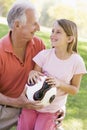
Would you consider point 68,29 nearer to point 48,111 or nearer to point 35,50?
point 35,50

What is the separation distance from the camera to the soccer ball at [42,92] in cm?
291

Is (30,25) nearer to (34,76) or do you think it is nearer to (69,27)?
(69,27)

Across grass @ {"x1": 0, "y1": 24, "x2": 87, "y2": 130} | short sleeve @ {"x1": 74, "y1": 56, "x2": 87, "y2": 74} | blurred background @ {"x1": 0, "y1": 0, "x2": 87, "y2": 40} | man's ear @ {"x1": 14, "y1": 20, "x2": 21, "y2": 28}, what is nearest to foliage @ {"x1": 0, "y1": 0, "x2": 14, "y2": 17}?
blurred background @ {"x1": 0, "y1": 0, "x2": 87, "y2": 40}

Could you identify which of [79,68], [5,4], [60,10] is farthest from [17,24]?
[5,4]

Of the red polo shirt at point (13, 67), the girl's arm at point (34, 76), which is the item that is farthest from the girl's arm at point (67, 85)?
the red polo shirt at point (13, 67)

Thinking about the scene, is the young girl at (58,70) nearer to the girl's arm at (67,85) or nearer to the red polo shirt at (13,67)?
the girl's arm at (67,85)

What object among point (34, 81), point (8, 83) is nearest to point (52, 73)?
point (34, 81)

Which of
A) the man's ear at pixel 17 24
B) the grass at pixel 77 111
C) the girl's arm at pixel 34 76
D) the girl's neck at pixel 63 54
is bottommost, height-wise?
the grass at pixel 77 111

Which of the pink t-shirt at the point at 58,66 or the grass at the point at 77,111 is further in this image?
the grass at the point at 77,111

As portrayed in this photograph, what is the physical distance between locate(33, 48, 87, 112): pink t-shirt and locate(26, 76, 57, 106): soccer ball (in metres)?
0.16

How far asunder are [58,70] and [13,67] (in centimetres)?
41

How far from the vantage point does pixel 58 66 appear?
309 centimetres

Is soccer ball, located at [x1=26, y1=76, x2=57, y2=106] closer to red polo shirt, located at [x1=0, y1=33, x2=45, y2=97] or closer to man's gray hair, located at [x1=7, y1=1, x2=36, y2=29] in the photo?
red polo shirt, located at [x1=0, y1=33, x2=45, y2=97]

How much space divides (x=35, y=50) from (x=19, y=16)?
374 millimetres
